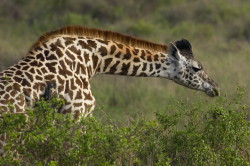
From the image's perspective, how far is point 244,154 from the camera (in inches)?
337

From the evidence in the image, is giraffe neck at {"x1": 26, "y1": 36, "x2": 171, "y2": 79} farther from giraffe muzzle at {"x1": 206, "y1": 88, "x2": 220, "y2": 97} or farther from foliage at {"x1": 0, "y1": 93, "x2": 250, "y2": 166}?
foliage at {"x1": 0, "y1": 93, "x2": 250, "y2": 166}

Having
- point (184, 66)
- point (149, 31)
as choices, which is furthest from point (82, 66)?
point (149, 31)

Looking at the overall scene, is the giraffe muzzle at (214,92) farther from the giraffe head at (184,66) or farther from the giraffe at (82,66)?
the giraffe head at (184,66)

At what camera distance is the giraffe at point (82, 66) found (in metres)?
8.18

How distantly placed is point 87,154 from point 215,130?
1.90 m

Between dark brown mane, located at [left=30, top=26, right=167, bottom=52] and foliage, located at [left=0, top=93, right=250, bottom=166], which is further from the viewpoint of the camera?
dark brown mane, located at [left=30, top=26, right=167, bottom=52]

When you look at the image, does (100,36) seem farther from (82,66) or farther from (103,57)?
(82,66)

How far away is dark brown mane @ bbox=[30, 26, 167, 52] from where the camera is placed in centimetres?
882

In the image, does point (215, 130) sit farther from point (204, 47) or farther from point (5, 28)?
point (5, 28)

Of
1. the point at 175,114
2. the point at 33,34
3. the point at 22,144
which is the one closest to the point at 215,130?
the point at 175,114

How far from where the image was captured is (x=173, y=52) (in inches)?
369

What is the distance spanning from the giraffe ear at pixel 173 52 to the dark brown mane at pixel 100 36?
12cm

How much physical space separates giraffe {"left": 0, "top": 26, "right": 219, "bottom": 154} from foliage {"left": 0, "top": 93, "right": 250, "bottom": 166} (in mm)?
579

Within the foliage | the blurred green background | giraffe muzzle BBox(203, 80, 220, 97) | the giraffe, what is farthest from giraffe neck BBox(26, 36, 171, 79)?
the blurred green background
